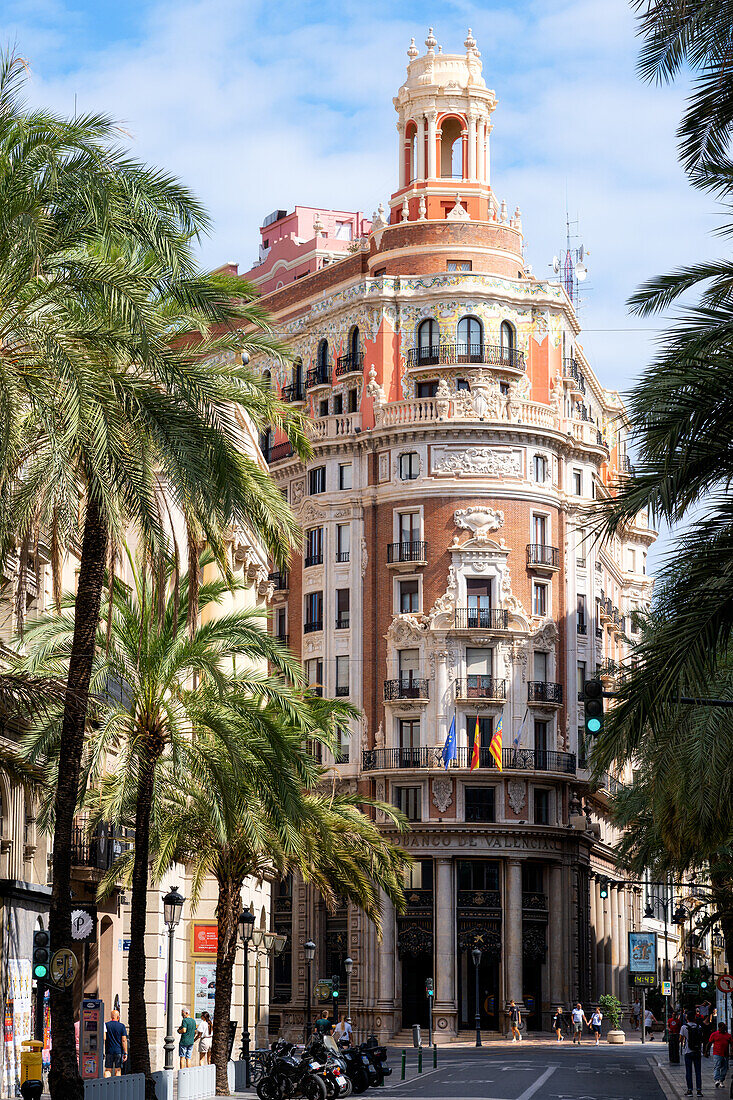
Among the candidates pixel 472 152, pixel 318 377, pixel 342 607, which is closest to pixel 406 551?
pixel 342 607

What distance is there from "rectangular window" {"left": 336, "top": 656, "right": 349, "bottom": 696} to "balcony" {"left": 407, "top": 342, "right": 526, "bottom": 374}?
49.3 ft

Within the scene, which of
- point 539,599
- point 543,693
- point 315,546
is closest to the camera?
point 543,693

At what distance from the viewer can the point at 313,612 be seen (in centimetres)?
8050

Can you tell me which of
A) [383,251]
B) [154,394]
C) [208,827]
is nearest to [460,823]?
[383,251]

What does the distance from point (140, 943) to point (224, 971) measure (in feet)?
24.7

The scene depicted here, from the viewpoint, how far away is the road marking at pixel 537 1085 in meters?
35.4

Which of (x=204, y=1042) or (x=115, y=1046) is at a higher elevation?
(x=115, y=1046)

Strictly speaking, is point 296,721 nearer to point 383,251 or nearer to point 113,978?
point 113,978

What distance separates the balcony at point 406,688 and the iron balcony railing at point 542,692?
507 centimetres

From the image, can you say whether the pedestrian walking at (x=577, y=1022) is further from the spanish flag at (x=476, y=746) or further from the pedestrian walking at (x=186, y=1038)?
the pedestrian walking at (x=186, y=1038)

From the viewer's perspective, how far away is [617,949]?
91.1 meters

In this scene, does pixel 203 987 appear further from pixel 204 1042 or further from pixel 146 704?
pixel 146 704

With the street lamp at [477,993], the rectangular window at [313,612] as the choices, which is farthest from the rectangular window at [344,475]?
the street lamp at [477,993]

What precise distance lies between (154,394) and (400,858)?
30.1 metres
